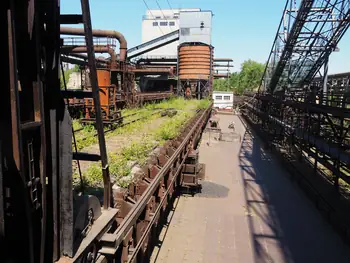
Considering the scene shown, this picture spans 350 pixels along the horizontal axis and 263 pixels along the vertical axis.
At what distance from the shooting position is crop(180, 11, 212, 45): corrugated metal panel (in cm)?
3294

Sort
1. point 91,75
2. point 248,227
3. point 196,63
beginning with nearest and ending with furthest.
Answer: point 91,75
point 248,227
point 196,63

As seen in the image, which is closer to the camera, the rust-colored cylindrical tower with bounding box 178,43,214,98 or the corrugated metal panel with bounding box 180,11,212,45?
the rust-colored cylindrical tower with bounding box 178,43,214,98

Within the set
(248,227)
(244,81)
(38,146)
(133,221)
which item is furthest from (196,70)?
(244,81)

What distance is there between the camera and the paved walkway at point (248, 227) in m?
5.38

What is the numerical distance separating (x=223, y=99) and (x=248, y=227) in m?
30.1

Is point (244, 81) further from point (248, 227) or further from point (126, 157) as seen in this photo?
point (126, 157)

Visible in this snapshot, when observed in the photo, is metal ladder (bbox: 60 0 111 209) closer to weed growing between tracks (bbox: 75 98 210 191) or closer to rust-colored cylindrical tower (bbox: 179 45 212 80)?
weed growing between tracks (bbox: 75 98 210 191)

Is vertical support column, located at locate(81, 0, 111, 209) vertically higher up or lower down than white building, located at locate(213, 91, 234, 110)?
higher up

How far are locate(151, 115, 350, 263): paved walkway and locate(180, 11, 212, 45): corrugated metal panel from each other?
1010 inches

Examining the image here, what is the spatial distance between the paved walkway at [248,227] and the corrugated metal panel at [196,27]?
25.7m

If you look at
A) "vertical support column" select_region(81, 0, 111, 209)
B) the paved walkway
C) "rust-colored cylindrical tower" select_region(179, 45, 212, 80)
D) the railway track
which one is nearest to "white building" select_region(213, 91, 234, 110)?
"rust-colored cylindrical tower" select_region(179, 45, 212, 80)

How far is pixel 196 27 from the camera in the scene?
110 feet

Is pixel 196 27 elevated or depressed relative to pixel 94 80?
elevated

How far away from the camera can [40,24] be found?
1812 mm
